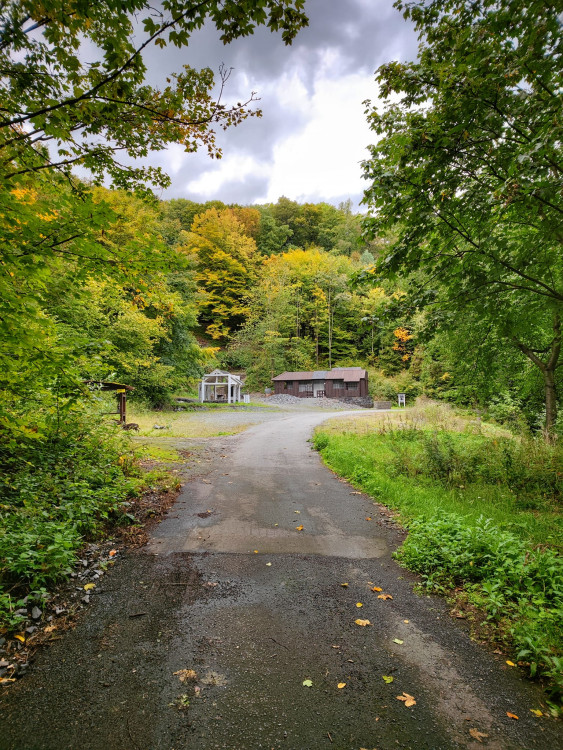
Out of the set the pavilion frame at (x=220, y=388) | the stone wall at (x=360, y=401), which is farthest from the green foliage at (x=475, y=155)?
the stone wall at (x=360, y=401)

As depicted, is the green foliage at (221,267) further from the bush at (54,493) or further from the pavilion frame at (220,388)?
the bush at (54,493)

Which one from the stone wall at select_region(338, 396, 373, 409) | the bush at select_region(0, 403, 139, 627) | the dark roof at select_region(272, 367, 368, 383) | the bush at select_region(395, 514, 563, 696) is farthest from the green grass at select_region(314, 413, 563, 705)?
the dark roof at select_region(272, 367, 368, 383)

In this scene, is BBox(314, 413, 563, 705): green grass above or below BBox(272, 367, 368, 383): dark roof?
below

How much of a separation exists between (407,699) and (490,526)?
Answer: 3218mm

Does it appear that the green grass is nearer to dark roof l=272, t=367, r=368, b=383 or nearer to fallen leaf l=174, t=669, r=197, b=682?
fallen leaf l=174, t=669, r=197, b=682

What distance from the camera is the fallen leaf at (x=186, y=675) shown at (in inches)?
100

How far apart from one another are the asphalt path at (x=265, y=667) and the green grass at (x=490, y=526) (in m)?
0.31

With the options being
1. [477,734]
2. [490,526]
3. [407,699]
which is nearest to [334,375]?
[490,526]

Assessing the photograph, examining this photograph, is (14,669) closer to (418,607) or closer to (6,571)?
(6,571)

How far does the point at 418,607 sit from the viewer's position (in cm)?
350

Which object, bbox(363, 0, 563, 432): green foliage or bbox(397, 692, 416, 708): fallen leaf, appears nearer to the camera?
bbox(397, 692, 416, 708): fallen leaf

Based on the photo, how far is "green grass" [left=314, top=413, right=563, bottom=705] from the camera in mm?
3025

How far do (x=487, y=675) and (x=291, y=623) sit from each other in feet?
5.21

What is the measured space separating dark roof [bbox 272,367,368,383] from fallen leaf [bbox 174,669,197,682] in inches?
1596
